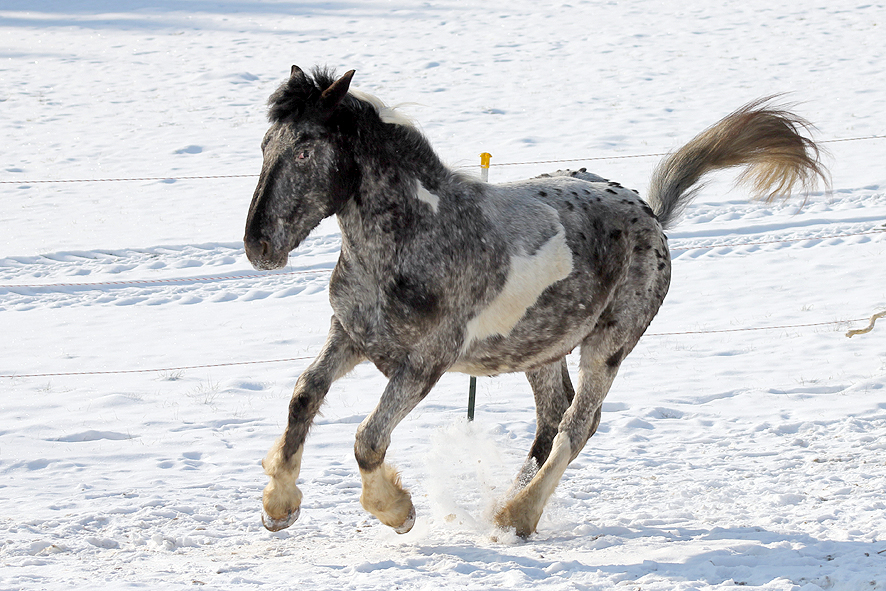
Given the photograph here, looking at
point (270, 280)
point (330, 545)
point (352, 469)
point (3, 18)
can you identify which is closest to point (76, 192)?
point (270, 280)

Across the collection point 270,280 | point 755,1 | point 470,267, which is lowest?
point 270,280

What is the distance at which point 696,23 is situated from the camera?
77.4ft

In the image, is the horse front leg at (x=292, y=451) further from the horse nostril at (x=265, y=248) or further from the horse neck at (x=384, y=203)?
the horse nostril at (x=265, y=248)

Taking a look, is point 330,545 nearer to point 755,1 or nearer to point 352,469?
point 352,469

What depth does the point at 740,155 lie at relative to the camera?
17.1 ft

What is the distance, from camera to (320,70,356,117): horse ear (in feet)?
11.5

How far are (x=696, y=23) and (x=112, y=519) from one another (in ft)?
73.4

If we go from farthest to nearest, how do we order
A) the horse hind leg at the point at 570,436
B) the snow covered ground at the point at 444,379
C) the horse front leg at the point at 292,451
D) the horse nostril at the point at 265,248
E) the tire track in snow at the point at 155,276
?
the tire track in snow at the point at 155,276 < the horse hind leg at the point at 570,436 < the snow covered ground at the point at 444,379 < the horse front leg at the point at 292,451 < the horse nostril at the point at 265,248

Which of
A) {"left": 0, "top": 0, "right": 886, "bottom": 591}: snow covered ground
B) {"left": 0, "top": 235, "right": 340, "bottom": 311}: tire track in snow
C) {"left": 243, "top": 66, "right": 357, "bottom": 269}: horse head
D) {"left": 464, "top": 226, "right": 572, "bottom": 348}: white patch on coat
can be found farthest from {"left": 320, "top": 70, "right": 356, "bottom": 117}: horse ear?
{"left": 0, "top": 235, "right": 340, "bottom": 311}: tire track in snow

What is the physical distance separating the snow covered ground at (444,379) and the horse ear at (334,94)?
1.65 ft

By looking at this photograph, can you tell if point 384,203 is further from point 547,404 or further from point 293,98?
point 547,404

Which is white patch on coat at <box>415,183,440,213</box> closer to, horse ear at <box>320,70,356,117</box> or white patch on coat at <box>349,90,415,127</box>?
white patch on coat at <box>349,90,415,127</box>

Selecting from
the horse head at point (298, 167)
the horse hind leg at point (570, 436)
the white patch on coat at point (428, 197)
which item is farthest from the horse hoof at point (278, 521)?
the white patch on coat at point (428, 197)

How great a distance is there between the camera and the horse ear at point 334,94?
11.5ft
